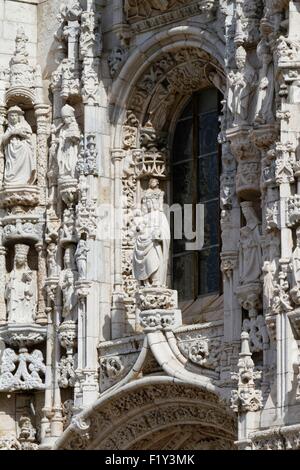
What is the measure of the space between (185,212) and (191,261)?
0.62 metres

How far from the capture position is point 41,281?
32.0 meters

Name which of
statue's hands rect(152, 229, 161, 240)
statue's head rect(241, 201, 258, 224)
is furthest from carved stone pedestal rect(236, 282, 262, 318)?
statue's hands rect(152, 229, 161, 240)

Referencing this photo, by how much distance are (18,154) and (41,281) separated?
5.39 ft

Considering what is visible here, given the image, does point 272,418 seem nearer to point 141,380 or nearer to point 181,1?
point 141,380

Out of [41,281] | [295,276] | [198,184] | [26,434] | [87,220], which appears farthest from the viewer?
[41,281]

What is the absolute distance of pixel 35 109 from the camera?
107ft

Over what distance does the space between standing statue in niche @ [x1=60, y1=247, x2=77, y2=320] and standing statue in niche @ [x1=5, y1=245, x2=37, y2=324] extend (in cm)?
83

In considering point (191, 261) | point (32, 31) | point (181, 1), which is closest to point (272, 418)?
point (191, 261)

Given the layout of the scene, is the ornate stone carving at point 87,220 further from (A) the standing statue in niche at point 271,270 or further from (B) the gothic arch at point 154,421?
(A) the standing statue in niche at point 271,270

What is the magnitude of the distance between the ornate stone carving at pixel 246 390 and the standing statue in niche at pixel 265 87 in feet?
8.50

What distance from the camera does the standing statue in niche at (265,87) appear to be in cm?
2812

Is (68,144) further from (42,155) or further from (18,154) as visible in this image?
(18,154)

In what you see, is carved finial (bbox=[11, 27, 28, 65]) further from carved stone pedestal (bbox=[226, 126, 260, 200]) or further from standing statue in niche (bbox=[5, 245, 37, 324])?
carved stone pedestal (bbox=[226, 126, 260, 200])

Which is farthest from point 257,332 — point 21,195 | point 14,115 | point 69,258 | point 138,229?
point 14,115
